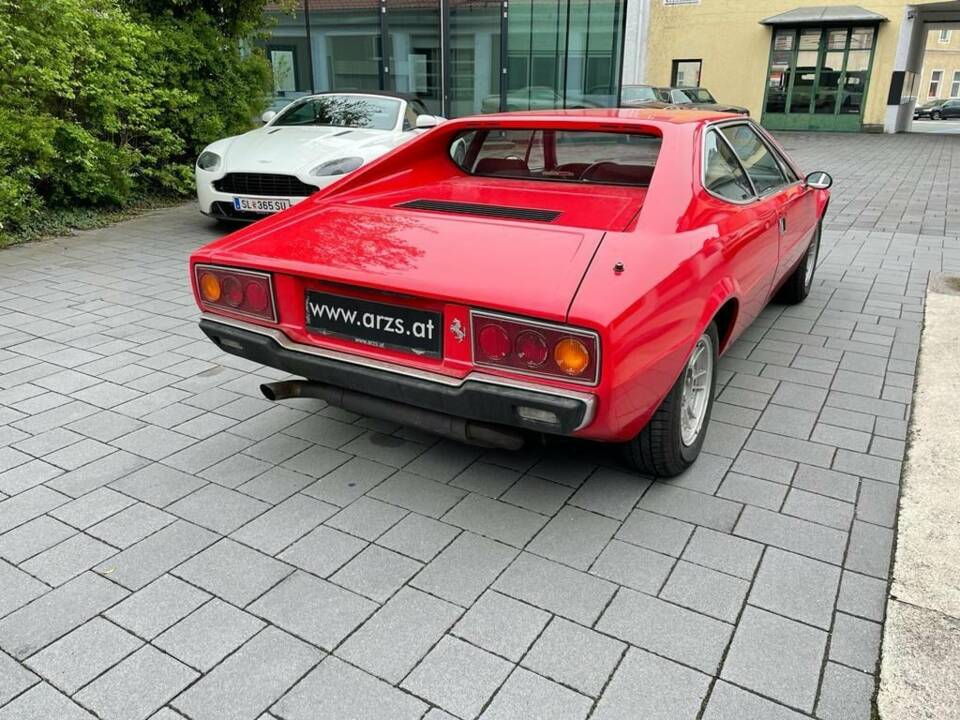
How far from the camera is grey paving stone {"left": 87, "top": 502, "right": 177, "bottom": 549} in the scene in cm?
274

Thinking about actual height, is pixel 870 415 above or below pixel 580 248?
below

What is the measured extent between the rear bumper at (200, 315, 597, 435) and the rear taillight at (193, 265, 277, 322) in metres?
0.06

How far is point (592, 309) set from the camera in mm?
2326

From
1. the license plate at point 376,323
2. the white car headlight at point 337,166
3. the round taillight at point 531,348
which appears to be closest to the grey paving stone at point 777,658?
the round taillight at point 531,348

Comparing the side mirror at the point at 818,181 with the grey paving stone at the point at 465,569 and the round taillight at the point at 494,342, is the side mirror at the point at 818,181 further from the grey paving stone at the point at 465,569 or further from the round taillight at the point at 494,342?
the grey paving stone at the point at 465,569

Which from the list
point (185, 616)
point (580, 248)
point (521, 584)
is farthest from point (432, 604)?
point (580, 248)

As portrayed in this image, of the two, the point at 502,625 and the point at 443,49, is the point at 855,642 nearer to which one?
the point at 502,625

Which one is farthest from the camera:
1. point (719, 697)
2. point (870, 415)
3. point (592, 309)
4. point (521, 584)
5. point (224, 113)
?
point (224, 113)

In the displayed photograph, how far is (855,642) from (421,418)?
157 centimetres

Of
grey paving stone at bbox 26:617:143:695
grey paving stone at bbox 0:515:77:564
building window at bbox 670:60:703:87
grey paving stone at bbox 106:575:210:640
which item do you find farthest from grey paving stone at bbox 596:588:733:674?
building window at bbox 670:60:703:87

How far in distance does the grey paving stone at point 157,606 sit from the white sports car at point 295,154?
17.2 feet

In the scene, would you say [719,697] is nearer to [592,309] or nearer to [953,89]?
[592,309]

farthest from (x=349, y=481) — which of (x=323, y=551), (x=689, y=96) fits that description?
(x=689, y=96)

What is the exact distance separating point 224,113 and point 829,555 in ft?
32.3
